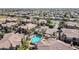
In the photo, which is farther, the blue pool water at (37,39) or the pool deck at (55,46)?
the blue pool water at (37,39)

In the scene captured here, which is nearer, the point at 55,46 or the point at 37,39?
the point at 55,46

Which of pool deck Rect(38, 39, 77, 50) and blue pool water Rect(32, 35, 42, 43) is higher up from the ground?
blue pool water Rect(32, 35, 42, 43)

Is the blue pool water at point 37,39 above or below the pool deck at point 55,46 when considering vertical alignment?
above

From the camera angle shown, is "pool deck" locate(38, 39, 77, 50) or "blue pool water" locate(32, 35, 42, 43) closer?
"pool deck" locate(38, 39, 77, 50)
